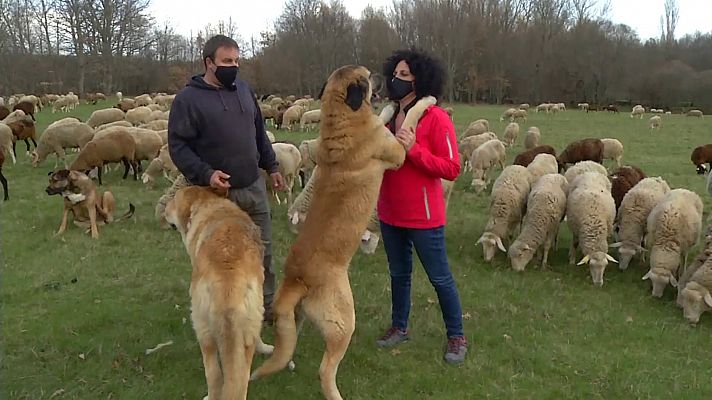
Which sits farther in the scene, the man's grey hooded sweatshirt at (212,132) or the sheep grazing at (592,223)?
the sheep grazing at (592,223)

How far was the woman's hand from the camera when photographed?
3.94 m

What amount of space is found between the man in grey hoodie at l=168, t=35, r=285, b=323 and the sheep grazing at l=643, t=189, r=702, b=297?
4847 millimetres

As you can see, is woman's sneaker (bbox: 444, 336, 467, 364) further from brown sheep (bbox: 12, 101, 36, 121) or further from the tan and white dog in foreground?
brown sheep (bbox: 12, 101, 36, 121)

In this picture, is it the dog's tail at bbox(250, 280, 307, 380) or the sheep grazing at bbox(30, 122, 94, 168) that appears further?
the sheep grazing at bbox(30, 122, 94, 168)

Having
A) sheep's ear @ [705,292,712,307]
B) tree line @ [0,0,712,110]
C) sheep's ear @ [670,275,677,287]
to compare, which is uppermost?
tree line @ [0,0,712,110]

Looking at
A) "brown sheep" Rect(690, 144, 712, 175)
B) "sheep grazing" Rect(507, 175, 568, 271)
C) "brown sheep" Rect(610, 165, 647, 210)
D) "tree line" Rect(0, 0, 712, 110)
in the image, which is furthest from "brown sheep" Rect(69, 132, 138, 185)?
"tree line" Rect(0, 0, 712, 110)

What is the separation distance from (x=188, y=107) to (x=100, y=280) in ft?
12.1

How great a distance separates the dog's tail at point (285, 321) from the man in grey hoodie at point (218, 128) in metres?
0.27

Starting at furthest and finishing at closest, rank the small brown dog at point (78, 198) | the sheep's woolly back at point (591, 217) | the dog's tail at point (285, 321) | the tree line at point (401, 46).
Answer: the tree line at point (401, 46) < the small brown dog at point (78, 198) < the sheep's woolly back at point (591, 217) < the dog's tail at point (285, 321)

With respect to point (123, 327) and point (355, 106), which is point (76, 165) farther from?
point (355, 106)

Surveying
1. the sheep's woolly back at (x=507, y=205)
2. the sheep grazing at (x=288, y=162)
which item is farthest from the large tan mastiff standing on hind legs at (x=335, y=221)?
the sheep grazing at (x=288, y=162)

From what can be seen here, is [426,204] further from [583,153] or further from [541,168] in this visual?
[583,153]

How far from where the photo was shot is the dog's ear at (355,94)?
3.67 metres

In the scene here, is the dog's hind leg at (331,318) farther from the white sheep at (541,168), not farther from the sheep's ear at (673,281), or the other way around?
the white sheep at (541,168)
